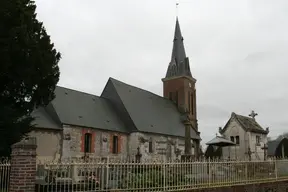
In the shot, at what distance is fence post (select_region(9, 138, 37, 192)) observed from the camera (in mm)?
7879

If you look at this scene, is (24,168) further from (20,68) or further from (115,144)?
(115,144)

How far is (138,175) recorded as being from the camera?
1028 cm

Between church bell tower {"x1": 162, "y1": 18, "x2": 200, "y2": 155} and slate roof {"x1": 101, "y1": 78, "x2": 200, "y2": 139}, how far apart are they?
2868 mm

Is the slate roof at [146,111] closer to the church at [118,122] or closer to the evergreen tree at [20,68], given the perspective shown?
the church at [118,122]

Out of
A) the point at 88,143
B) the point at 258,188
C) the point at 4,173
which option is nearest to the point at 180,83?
the point at 88,143

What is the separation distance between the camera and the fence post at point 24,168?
788 cm

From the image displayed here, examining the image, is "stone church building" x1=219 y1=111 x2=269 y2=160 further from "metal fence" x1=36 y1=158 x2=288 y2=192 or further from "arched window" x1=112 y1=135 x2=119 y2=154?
"metal fence" x1=36 y1=158 x2=288 y2=192

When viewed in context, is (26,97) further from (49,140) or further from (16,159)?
(16,159)

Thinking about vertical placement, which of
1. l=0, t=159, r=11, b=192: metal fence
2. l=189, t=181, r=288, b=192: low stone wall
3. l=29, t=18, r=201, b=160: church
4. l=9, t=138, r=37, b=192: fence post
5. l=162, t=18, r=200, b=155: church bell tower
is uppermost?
l=162, t=18, r=200, b=155: church bell tower

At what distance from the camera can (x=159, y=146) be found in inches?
1341

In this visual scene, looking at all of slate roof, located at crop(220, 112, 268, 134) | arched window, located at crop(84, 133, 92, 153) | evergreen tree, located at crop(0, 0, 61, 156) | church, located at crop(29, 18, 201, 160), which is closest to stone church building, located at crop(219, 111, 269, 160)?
slate roof, located at crop(220, 112, 268, 134)

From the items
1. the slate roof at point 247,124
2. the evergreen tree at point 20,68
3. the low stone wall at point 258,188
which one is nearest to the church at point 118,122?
the evergreen tree at point 20,68

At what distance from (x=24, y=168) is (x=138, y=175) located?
363 centimetres

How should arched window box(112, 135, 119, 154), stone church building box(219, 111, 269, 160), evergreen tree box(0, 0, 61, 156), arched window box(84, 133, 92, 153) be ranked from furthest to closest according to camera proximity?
1. stone church building box(219, 111, 269, 160)
2. arched window box(112, 135, 119, 154)
3. arched window box(84, 133, 92, 153)
4. evergreen tree box(0, 0, 61, 156)
